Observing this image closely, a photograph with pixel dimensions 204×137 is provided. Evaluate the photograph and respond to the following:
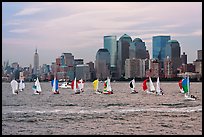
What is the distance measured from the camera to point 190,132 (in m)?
24.7

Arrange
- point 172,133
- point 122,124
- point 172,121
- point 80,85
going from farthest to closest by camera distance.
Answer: point 80,85 → point 172,121 → point 122,124 → point 172,133

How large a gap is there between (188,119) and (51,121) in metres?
10.6

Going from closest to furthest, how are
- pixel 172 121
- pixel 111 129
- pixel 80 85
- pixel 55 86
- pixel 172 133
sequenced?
1. pixel 172 133
2. pixel 111 129
3. pixel 172 121
4. pixel 55 86
5. pixel 80 85

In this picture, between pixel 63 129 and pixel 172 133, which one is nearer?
pixel 172 133

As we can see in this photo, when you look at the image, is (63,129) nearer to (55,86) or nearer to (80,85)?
(55,86)

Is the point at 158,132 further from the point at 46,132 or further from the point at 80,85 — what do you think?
the point at 80,85

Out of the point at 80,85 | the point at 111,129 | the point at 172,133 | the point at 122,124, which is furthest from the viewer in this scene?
the point at 80,85

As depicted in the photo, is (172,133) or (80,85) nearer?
(172,133)

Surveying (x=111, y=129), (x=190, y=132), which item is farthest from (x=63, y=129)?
(x=190, y=132)

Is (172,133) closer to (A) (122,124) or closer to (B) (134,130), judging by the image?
(B) (134,130)

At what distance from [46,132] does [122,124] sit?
5.80 metres

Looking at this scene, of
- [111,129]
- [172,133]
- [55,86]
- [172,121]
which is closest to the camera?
[172,133]

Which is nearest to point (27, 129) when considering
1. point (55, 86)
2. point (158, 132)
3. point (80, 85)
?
point (158, 132)

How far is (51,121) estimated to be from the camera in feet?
96.4
